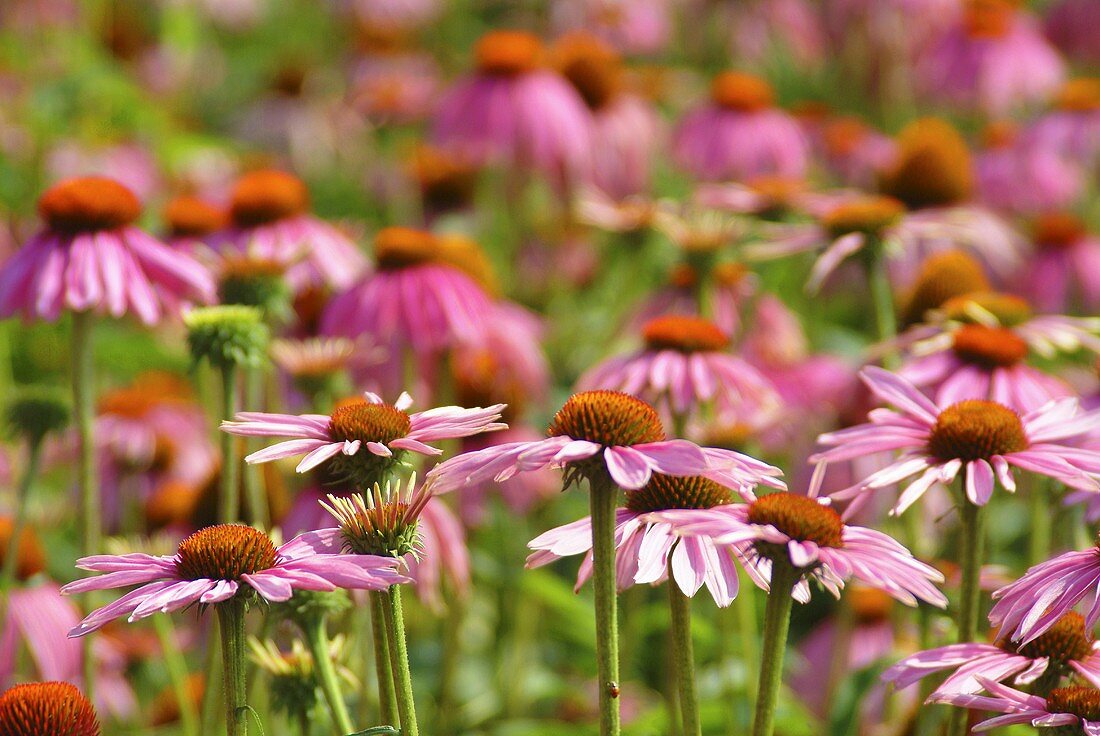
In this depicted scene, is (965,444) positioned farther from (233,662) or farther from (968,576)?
(233,662)

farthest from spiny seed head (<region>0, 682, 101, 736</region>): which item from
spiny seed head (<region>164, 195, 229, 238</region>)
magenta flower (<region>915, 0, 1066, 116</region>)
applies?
magenta flower (<region>915, 0, 1066, 116</region>)

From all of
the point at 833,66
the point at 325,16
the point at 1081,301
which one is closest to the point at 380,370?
the point at 1081,301

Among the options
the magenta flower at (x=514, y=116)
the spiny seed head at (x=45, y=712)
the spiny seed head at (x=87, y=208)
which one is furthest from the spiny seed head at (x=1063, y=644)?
the magenta flower at (x=514, y=116)

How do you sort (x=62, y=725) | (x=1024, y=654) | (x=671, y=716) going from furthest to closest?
(x=671, y=716)
(x=1024, y=654)
(x=62, y=725)

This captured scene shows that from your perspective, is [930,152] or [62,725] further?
[930,152]

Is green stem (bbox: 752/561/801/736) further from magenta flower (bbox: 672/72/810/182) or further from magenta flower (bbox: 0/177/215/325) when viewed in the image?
magenta flower (bbox: 672/72/810/182)

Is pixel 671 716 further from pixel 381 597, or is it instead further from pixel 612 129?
pixel 612 129

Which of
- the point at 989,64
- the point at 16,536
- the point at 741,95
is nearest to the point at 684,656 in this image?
the point at 16,536

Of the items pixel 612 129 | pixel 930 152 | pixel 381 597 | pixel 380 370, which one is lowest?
pixel 381 597
